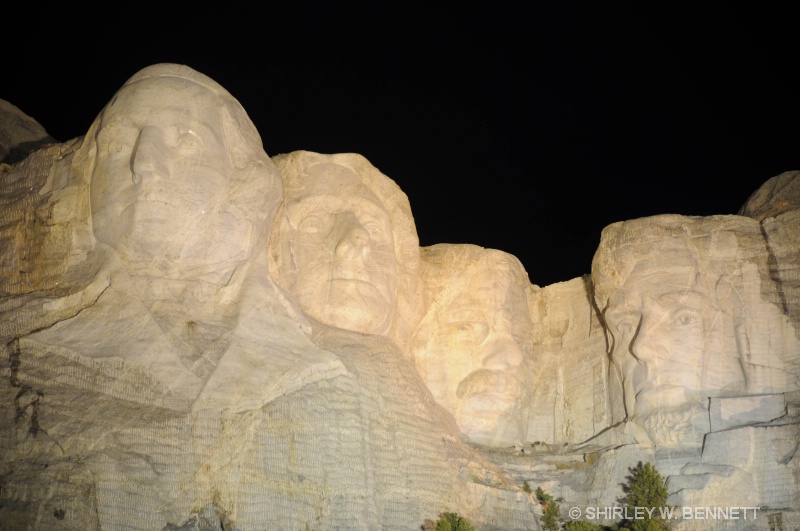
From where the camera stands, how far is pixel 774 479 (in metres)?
17.3

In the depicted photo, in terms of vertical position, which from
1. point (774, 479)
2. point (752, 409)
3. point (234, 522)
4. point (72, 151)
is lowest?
point (234, 522)

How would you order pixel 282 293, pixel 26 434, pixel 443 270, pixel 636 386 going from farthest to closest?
pixel 443 270
pixel 636 386
pixel 282 293
pixel 26 434

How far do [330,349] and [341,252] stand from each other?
6.07 ft

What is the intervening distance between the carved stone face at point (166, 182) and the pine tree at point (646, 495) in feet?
20.6

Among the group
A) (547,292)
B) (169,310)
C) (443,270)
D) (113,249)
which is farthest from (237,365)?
(547,292)

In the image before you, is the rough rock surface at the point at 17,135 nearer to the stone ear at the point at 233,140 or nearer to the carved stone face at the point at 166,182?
the carved stone face at the point at 166,182

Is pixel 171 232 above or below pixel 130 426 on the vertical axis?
above

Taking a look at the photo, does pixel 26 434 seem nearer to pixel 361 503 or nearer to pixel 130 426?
pixel 130 426

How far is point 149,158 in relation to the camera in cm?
1527

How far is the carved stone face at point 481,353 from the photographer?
19.3 metres

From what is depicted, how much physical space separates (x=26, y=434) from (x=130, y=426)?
1.07m

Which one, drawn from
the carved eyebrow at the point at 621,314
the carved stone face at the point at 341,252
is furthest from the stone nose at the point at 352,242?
the carved eyebrow at the point at 621,314

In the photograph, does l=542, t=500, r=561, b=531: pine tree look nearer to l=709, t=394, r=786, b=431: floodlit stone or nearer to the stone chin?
l=709, t=394, r=786, b=431: floodlit stone

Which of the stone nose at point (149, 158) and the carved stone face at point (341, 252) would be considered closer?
the stone nose at point (149, 158)
